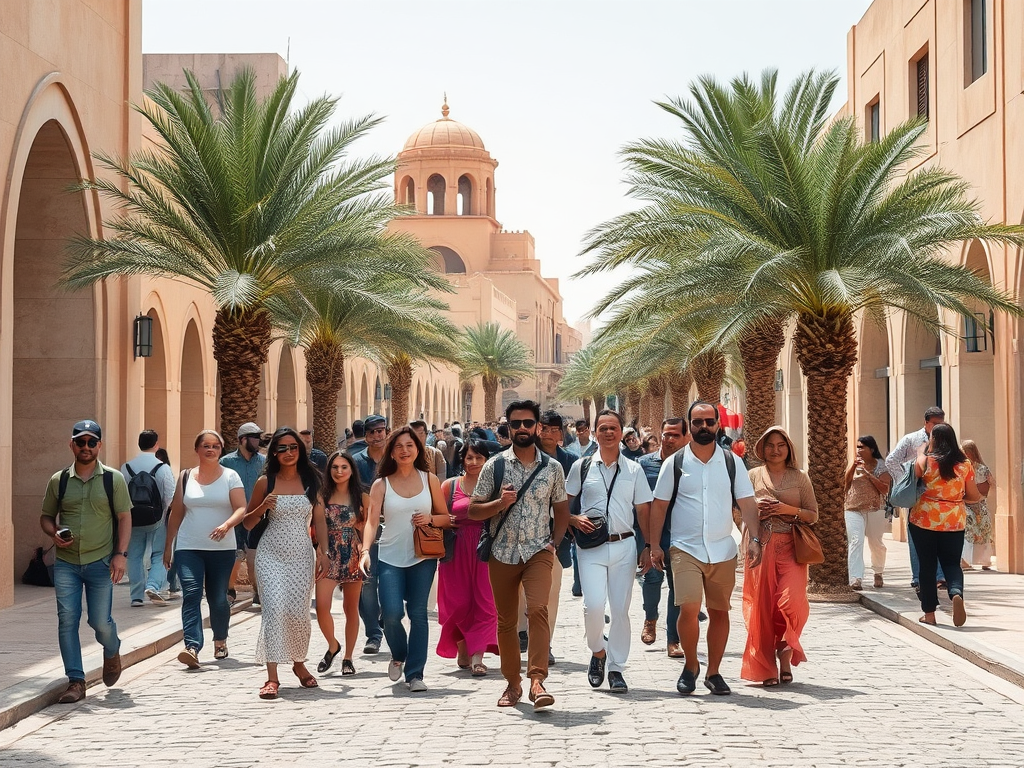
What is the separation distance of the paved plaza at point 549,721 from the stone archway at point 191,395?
1477 centimetres

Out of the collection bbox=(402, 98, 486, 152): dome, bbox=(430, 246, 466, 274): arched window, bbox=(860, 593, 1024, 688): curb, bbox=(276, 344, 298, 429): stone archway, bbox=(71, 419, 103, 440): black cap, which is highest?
bbox=(402, 98, 486, 152): dome

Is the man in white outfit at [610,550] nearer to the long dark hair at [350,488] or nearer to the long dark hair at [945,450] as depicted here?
the long dark hair at [350,488]

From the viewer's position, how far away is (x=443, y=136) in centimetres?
9056

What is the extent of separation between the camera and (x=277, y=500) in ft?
28.5

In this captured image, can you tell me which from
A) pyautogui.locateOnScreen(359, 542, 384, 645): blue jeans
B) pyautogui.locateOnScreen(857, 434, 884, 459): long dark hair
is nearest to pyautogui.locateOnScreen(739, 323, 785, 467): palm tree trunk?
pyautogui.locateOnScreen(857, 434, 884, 459): long dark hair

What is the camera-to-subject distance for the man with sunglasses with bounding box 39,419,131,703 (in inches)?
328

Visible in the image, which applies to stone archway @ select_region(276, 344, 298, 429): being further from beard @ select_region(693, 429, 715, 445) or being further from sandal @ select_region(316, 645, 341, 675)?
beard @ select_region(693, 429, 715, 445)

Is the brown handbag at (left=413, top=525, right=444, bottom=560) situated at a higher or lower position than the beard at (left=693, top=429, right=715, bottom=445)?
lower

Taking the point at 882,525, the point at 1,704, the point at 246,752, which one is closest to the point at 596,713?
the point at 246,752

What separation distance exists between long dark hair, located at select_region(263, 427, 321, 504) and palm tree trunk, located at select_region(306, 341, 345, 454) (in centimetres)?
1502

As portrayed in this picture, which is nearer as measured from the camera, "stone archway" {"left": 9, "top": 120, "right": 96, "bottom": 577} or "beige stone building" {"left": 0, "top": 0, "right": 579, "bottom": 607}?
"beige stone building" {"left": 0, "top": 0, "right": 579, "bottom": 607}

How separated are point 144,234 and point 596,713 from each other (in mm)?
10146

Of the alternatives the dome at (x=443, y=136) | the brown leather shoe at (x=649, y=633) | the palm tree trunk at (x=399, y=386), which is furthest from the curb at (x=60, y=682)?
the dome at (x=443, y=136)

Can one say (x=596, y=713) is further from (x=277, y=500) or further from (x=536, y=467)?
(x=277, y=500)
